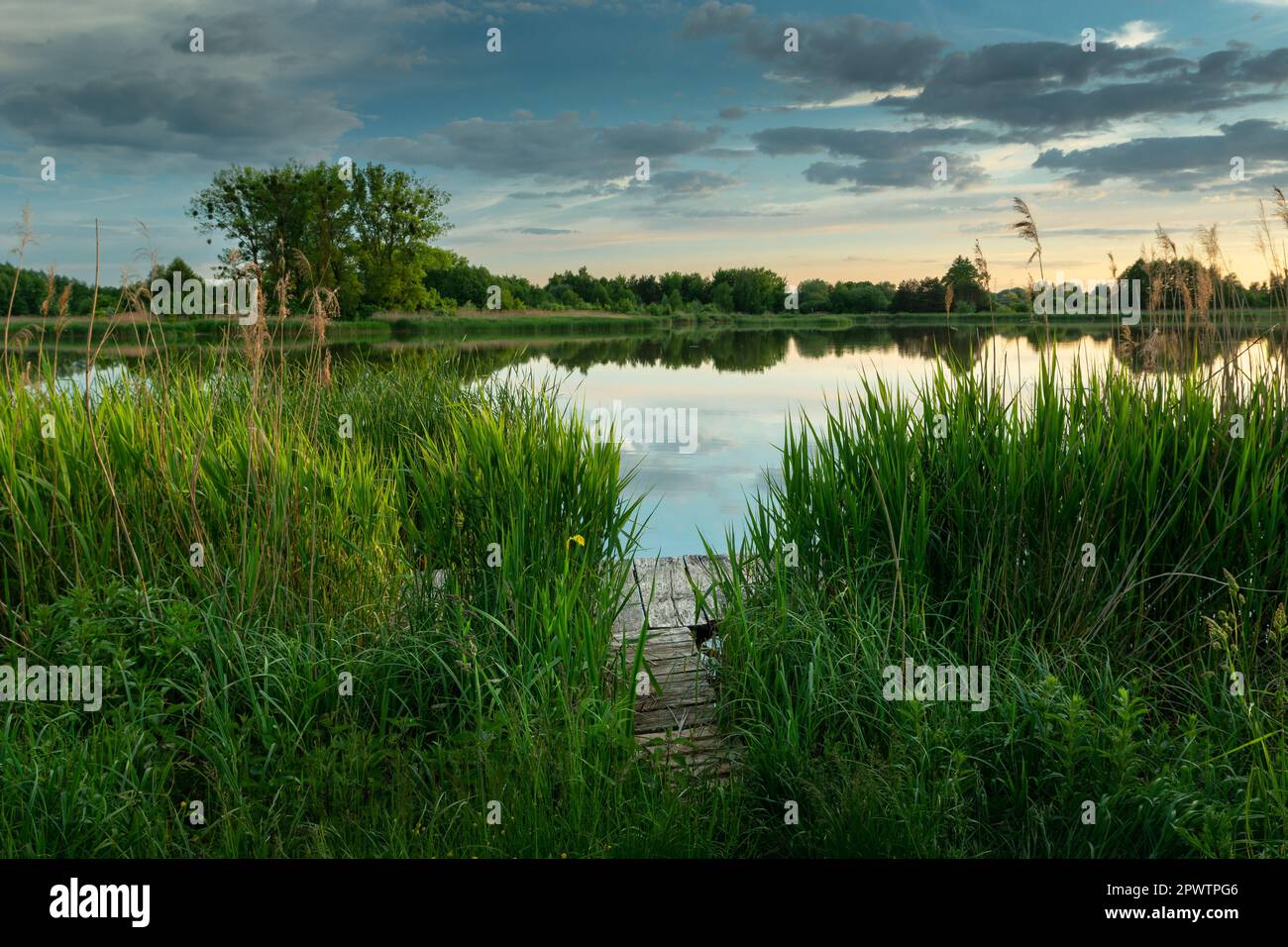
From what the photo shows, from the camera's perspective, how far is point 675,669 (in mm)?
4836

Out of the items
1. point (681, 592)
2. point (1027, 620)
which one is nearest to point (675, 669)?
point (681, 592)

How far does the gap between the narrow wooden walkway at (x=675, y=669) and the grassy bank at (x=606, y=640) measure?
168 millimetres

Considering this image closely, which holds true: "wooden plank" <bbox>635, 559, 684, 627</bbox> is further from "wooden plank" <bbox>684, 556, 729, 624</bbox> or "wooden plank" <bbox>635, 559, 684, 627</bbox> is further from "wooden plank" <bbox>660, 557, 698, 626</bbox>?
"wooden plank" <bbox>684, 556, 729, 624</bbox>

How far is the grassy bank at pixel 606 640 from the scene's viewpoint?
3.14 m

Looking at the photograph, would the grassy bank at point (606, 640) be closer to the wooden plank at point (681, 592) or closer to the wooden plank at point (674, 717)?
the wooden plank at point (674, 717)

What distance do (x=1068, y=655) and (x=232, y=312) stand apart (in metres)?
4.69

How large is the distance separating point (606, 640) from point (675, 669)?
2.00 feet

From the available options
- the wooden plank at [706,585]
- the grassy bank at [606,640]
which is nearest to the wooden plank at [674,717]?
the grassy bank at [606,640]

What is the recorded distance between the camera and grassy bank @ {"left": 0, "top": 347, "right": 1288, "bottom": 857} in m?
3.14

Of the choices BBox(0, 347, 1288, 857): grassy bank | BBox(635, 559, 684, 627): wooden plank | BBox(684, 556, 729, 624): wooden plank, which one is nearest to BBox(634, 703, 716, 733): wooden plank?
BBox(0, 347, 1288, 857): grassy bank

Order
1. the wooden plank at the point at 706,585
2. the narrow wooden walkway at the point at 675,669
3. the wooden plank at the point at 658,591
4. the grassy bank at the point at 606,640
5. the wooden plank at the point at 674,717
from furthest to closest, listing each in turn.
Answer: the wooden plank at the point at 658,591 < the wooden plank at the point at 706,585 < the wooden plank at the point at 674,717 < the narrow wooden walkway at the point at 675,669 < the grassy bank at the point at 606,640

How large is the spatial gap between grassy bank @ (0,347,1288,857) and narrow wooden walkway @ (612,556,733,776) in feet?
0.55
